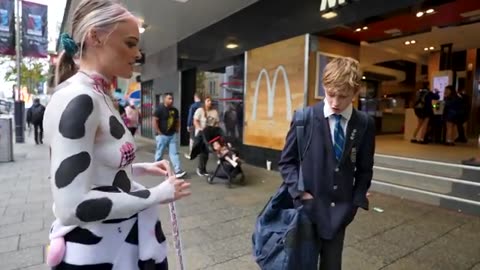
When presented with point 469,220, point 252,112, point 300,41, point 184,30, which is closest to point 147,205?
point 469,220

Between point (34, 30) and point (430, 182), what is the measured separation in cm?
1360

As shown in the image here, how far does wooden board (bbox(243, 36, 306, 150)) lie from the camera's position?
7.02m

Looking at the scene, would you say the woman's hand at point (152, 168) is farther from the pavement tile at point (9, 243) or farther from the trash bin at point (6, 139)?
the trash bin at point (6, 139)

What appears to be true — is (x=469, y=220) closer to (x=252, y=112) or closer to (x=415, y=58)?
(x=252, y=112)

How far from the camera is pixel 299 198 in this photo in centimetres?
184

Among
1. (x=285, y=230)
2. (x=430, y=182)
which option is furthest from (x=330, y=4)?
(x=285, y=230)

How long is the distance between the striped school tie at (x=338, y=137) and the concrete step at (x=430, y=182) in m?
3.86

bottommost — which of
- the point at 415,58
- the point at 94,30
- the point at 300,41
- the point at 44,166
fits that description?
the point at 44,166

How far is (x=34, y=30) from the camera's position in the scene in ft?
→ 39.6

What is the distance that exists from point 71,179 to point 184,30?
11.1 metres

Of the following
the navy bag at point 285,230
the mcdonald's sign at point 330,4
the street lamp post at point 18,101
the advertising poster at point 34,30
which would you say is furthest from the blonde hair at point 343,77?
the advertising poster at point 34,30

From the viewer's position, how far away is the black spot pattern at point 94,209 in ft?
2.97

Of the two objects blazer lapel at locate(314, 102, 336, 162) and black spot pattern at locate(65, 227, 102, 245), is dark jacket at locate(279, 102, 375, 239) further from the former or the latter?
black spot pattern at locate(65, 227, 102, 245)

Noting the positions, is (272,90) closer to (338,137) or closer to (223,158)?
(223,158)
